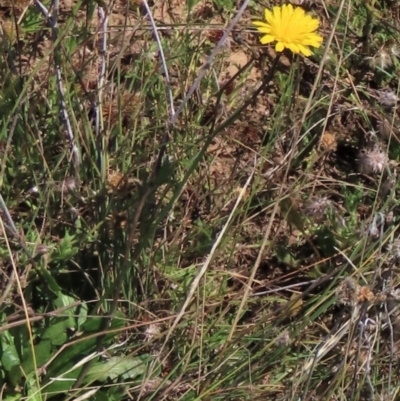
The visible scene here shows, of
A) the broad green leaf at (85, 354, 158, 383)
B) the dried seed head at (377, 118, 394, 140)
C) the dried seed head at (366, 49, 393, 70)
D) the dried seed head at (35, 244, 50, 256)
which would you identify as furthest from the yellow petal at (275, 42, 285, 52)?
the dried seed head at (366, 49, 393, 70)

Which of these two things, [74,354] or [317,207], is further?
[317,207]

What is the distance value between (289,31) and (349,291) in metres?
0.45

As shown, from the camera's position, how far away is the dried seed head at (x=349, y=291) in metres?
1.40

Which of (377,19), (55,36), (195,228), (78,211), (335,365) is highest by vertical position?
(55,36)

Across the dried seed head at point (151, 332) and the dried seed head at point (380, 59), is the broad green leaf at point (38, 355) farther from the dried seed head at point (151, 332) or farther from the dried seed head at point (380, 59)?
the dried seed head at point (380, 59)

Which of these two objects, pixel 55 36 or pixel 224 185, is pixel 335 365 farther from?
pixel 55 36

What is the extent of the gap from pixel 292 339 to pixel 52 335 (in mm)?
456

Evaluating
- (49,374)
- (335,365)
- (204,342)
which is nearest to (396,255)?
(335,365)

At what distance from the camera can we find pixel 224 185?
6.44 ft

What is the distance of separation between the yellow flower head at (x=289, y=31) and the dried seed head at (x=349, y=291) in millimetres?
394

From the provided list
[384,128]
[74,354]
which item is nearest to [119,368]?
[74,354]

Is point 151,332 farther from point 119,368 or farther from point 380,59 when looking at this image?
point 380,59

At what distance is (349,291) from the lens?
1436 mm

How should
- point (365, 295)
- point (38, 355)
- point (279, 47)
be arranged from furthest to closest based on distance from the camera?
point (38, 355) < point (365, 295) < point (279, 47)
